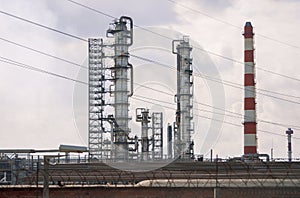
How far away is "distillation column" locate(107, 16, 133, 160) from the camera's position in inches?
1407

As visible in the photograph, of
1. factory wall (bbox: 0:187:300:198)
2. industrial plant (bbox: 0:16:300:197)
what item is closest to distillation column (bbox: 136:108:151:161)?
industrial plant (bbox: 0:16:300:197)

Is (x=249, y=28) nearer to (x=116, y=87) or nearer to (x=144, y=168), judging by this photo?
(x=116, y=87)

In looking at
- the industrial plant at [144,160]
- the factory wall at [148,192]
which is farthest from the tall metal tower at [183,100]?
the factory wall at [148,192]

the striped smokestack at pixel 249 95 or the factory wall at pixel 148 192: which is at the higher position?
the striped smokestack at pixel 249 95

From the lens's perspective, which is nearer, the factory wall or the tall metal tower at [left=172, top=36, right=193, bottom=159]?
the factory wall

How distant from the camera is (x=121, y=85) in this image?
36.2m

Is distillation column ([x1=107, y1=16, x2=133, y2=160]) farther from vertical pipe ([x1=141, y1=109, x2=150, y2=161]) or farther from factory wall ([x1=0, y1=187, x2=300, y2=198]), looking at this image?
factory wall ([x1=0, y1=187, x2=300, y2=198])

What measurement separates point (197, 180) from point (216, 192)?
1.74 m

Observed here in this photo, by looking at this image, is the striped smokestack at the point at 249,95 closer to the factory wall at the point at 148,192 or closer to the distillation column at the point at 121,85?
the distillation column at the point at 121,85

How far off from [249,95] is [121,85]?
9377mm

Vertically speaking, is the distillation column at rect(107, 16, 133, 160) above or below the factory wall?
above

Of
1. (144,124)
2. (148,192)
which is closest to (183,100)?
(144,124)

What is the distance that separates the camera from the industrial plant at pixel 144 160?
1975 centimetres

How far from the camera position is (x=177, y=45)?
1692 inches
